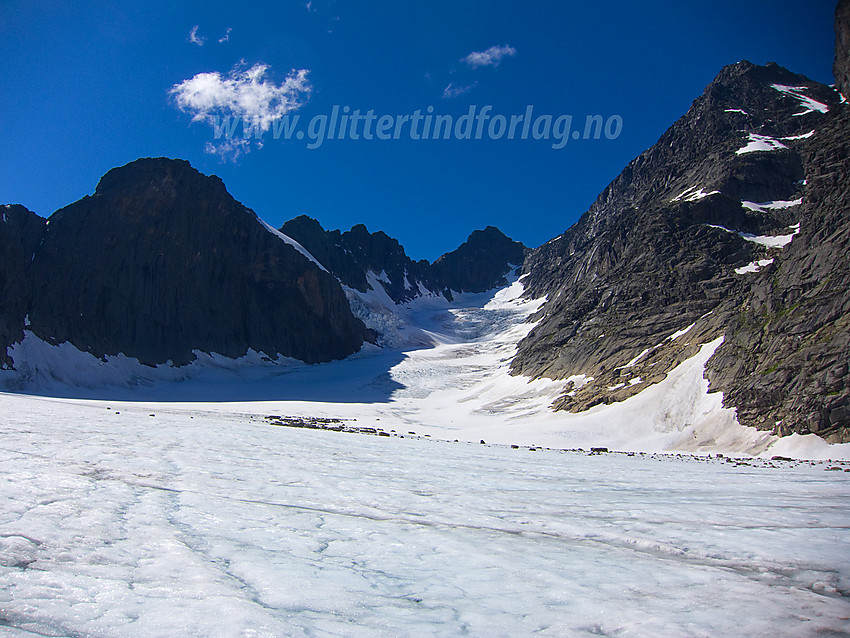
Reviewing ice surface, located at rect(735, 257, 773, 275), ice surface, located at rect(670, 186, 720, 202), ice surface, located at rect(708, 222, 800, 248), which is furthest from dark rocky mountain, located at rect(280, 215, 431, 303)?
ice surface, located at rect(735, 257, 773, 275)

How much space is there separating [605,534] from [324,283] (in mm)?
93940

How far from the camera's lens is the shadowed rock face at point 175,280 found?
2714 inches

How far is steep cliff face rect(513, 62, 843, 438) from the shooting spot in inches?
1532

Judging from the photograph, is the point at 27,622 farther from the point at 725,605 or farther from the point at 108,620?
the point at 725,605

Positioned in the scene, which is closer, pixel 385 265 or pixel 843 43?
pixel 843 43

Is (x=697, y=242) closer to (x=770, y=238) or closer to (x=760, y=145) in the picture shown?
(x=770, y=238)

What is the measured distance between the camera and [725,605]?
3740 mm

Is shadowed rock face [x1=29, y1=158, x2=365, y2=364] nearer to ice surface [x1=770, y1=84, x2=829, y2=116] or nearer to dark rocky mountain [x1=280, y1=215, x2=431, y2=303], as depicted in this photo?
dark rocky mountain [x1=280, y1=215, x2=431, y2=303]

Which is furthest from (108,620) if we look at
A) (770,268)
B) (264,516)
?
(770,268)

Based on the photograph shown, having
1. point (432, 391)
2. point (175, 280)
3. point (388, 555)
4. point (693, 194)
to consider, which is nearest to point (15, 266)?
point (175, 280)

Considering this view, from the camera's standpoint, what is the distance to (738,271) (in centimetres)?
4344

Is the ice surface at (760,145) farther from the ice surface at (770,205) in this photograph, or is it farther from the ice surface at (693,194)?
the ice surface at (770,205)

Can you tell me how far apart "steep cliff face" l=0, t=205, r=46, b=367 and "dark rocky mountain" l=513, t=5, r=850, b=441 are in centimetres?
6194

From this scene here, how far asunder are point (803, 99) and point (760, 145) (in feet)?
78.0
